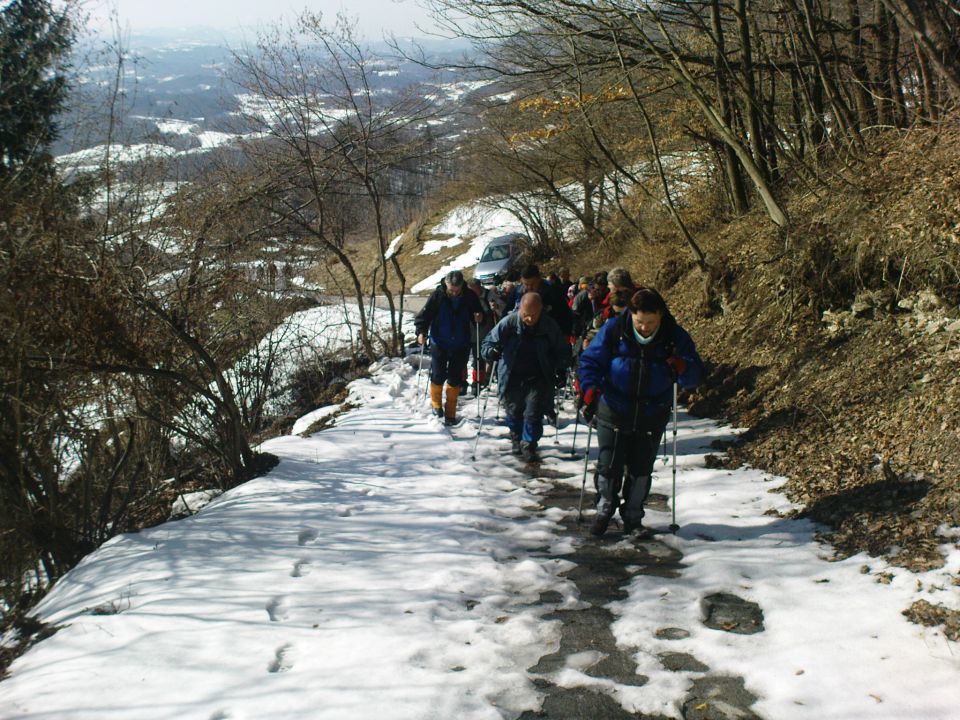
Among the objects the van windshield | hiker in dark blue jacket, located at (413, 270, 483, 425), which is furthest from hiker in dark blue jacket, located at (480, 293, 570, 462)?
the van windshield

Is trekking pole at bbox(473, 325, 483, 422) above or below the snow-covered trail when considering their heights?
above

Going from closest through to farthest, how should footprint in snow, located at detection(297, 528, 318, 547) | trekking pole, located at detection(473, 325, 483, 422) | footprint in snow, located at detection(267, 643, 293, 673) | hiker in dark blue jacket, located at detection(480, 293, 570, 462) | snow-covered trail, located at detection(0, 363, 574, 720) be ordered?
snow-covered trail, located at detection(0, 363, 574, 720) < footprint in snow, located at detection(267, 643, 293, 673) < footprint in snow, located at detection(297, 528, 318, 547) < hiker in dark blue jacket, located at detection(480, 293, 570, 462) < trekking pole, located at detection(473, 325, 483, 422)

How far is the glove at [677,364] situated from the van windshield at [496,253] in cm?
2627

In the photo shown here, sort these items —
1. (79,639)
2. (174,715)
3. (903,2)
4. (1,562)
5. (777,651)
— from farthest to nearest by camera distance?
(903,2) < (1,562) < (79,639) < (777,651) < (174,715)

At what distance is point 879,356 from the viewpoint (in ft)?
23.3

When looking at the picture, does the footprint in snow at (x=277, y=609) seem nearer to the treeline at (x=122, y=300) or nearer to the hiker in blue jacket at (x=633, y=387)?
the treeline at (x=122, y=300)

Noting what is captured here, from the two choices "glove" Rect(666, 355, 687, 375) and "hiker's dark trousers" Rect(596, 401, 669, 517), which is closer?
"glove" Rect(666, 355, 687, 375)

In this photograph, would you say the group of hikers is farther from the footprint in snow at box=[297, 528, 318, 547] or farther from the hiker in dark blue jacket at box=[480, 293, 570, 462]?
the footprint in snow at box=[297, 528, 318, 547]

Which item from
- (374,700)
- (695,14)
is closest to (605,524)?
(374,700)

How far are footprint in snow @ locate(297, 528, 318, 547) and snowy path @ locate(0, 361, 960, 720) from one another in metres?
0.02

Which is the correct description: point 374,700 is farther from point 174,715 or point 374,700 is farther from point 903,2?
point 903,2

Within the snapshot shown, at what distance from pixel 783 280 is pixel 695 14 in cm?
400

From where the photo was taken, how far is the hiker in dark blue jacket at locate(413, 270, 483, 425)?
381 inches

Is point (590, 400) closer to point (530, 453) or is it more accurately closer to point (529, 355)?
point (529, 355)
